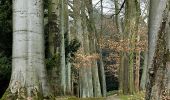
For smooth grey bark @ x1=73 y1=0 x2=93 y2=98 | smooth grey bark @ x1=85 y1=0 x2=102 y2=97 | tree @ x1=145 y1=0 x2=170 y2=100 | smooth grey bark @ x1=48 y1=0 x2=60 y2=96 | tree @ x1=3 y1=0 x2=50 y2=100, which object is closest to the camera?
tree @ x1=145 y1=0 x2=170 y2=100

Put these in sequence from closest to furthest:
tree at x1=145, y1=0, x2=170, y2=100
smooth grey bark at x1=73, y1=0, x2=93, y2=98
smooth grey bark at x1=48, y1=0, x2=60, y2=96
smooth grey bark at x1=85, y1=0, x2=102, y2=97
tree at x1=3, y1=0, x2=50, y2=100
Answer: tree at x1=145, y1=0, x2=170, y2=100, tree at x1=3, y1=0, x2=50, y2=100, smooth grey bark at x1=48, y1=0, x2=60, y2=96, smooth grey bark at x1=73, y1=0, x2=93, y2=98, smooth grey bark at x1=85, y1=0, x2=102, y2=97

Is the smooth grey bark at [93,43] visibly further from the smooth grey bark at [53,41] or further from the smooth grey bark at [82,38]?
the smooth grey bark at [53,41]

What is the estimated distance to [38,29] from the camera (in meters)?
7.86

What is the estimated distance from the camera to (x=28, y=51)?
764cm

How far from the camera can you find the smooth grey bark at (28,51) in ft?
24.8

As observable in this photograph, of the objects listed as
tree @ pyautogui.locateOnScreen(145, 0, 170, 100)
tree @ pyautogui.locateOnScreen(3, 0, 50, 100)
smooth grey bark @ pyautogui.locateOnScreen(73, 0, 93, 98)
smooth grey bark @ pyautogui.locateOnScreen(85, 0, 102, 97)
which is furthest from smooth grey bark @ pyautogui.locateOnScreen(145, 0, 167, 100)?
smooth grey bark @ pyautogui.locateOnScreen(85, 0, 102, 97)

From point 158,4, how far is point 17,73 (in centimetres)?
303

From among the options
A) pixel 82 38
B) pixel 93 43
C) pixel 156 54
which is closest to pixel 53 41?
pixel 156 54

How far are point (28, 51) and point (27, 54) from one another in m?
0.06

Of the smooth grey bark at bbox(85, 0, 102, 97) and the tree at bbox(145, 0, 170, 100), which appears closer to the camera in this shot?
the tree at bbox(145, 0, 170, 100)

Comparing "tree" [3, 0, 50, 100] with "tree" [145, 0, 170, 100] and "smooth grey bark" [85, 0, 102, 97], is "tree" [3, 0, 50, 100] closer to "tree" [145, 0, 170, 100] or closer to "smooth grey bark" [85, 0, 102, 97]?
"tree" [145, 0, 170, 100]

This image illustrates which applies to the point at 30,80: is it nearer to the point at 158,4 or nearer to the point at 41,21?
the point at 41,21

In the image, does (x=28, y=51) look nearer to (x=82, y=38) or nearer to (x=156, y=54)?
(x=156, y=54)

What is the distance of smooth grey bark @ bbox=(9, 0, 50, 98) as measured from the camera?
755 cm
